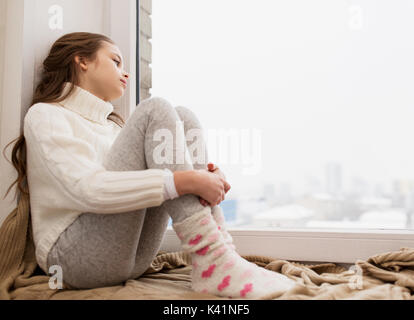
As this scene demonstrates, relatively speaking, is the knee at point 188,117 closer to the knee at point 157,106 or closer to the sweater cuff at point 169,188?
the knee at point 157,106

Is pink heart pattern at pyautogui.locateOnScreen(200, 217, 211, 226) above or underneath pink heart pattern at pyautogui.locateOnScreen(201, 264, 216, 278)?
Result: above

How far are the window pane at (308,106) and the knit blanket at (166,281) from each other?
0.31 metres

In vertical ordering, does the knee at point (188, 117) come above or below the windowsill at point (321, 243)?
above

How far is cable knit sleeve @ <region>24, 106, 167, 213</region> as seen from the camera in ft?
2.57

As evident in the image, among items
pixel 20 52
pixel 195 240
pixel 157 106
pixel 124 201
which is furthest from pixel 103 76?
pixel 195 240

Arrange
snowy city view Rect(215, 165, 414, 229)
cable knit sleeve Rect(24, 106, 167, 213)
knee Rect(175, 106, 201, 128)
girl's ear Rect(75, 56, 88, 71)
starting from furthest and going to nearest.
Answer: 1. snowy city view Rect(215, 165, 414, 229)
2. girl's ear Rect(75, 56, 88, 71)
3. knee Rect(175, 106, 201, 128)
4. cable knit sleeve Rect(24, 106, 167, 213)

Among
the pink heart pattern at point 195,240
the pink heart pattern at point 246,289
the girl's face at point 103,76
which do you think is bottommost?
the pink heart pattern at point 246,289

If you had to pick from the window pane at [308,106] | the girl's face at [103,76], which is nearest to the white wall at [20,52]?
the girl's face at [103,76]

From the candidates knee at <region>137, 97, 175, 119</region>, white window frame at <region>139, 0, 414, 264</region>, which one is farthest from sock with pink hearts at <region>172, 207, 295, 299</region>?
white window frame at <region>139, 0, 414, 264</region>

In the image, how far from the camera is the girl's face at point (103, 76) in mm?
1124

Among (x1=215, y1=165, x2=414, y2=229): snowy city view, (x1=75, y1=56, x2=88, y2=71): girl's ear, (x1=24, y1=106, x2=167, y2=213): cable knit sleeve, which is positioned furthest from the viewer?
(x1=215, y1=165, x2=414, y2=229): snowy city view

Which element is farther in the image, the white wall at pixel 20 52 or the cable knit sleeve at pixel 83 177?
the white wall at pixel 20 52

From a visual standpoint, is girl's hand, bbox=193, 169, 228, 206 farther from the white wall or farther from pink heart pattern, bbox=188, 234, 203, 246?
the white wall

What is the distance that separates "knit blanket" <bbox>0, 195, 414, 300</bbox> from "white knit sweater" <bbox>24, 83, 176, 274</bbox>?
0.21 feet
